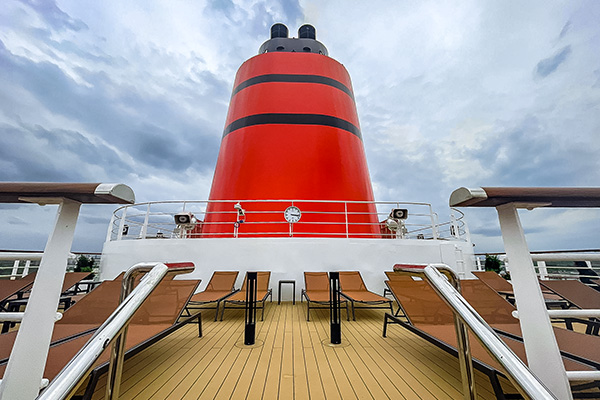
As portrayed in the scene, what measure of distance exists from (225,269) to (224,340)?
6.05 ft

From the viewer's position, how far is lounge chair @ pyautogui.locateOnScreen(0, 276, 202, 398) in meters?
1.45

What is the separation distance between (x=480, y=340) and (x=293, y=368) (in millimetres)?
1560

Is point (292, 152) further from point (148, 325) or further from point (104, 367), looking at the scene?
point (104, 367)

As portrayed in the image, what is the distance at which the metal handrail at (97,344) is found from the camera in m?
0.52

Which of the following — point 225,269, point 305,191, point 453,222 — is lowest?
point 225,269

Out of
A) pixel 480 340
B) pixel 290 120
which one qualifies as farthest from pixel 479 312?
pixel 290 120

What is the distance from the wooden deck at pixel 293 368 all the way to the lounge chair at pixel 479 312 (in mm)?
235

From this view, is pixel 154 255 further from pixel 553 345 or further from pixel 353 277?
pixel 553 345

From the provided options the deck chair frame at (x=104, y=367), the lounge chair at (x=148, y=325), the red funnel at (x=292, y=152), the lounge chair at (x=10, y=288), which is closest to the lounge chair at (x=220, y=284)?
the red funnel at (x=292, y=152)

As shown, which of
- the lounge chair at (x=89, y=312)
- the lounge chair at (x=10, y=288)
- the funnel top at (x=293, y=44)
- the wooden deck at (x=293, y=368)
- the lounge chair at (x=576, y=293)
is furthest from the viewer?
the funnel top at (x=293, y=44)

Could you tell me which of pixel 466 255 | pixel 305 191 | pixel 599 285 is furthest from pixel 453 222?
pixel 305 191

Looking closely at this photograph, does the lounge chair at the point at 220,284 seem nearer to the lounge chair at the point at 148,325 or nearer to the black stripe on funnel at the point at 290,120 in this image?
the lounge chair at the point at 148,325

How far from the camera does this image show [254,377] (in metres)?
1.80

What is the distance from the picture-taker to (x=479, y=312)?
2404mm
